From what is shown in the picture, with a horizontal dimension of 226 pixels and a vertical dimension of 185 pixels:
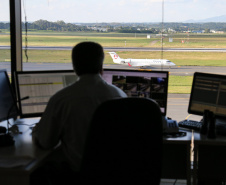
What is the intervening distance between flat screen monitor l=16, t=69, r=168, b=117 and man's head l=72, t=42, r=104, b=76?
864mm

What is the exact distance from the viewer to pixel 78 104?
161cm

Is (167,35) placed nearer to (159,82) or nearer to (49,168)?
(159,82)

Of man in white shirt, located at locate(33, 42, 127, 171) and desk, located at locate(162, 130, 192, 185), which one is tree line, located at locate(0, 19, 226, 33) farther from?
man in white shirt, located at locate(33, 42, 127, 171)

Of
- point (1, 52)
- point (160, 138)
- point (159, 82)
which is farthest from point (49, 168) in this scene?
point (1, 52)

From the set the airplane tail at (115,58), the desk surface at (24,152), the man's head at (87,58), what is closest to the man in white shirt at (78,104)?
the man's head at (87,58)

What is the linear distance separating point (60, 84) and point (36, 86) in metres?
0.18

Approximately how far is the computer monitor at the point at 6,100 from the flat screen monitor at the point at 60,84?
58 mm

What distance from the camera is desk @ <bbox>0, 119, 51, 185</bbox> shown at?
1.64m

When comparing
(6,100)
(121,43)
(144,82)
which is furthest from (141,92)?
(121,43)

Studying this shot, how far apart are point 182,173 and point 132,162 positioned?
162 cm

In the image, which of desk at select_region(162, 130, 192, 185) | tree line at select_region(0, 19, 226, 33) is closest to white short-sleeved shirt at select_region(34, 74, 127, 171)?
desk at select_region(162, 130, 192, 185)

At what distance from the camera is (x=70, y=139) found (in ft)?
5.49

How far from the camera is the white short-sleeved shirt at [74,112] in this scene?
1.61 meters

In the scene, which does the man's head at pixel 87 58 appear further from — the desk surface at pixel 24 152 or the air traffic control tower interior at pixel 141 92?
the air traffic control tower interior at pixel 141 92
